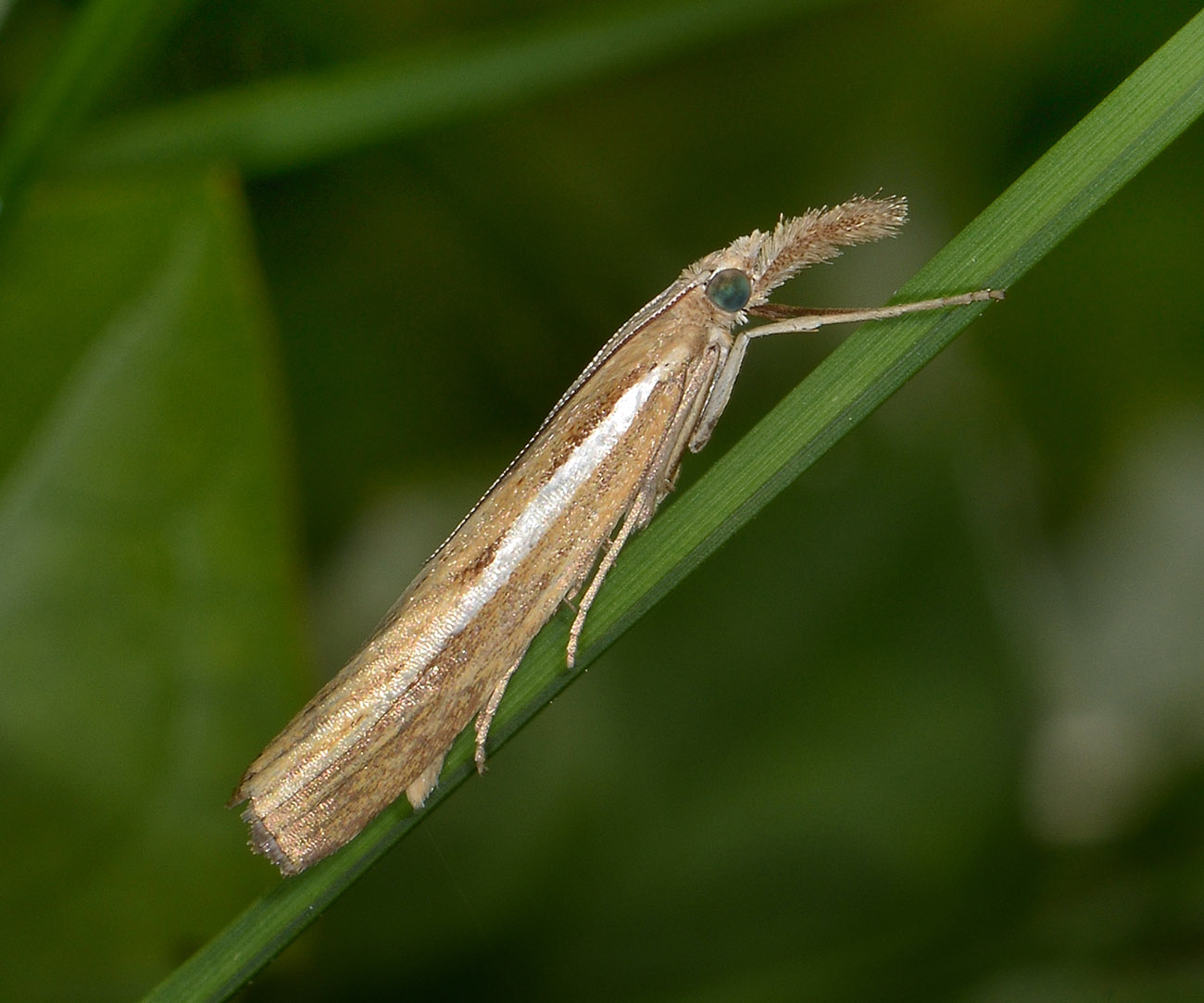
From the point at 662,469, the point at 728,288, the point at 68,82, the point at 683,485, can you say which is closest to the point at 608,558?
the point at 662,469

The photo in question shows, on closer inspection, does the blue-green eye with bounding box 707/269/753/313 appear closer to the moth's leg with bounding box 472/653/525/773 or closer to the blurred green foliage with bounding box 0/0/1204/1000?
the moth's leg with bounding box 472/653/525/773

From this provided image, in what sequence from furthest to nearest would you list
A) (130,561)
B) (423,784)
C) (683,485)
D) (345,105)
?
(683,485)
(345,105)
(130,561)
(423,784)

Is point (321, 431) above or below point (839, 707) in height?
above

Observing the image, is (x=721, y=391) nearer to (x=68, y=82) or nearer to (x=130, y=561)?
(x=130, y=561)

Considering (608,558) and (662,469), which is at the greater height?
(662,469)

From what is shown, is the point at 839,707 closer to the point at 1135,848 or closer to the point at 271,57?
the point at 1135,848

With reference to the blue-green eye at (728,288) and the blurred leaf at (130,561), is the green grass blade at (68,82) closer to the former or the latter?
the blurred leaf at (130,561)

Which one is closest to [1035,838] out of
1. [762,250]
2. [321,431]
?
[762,250]
